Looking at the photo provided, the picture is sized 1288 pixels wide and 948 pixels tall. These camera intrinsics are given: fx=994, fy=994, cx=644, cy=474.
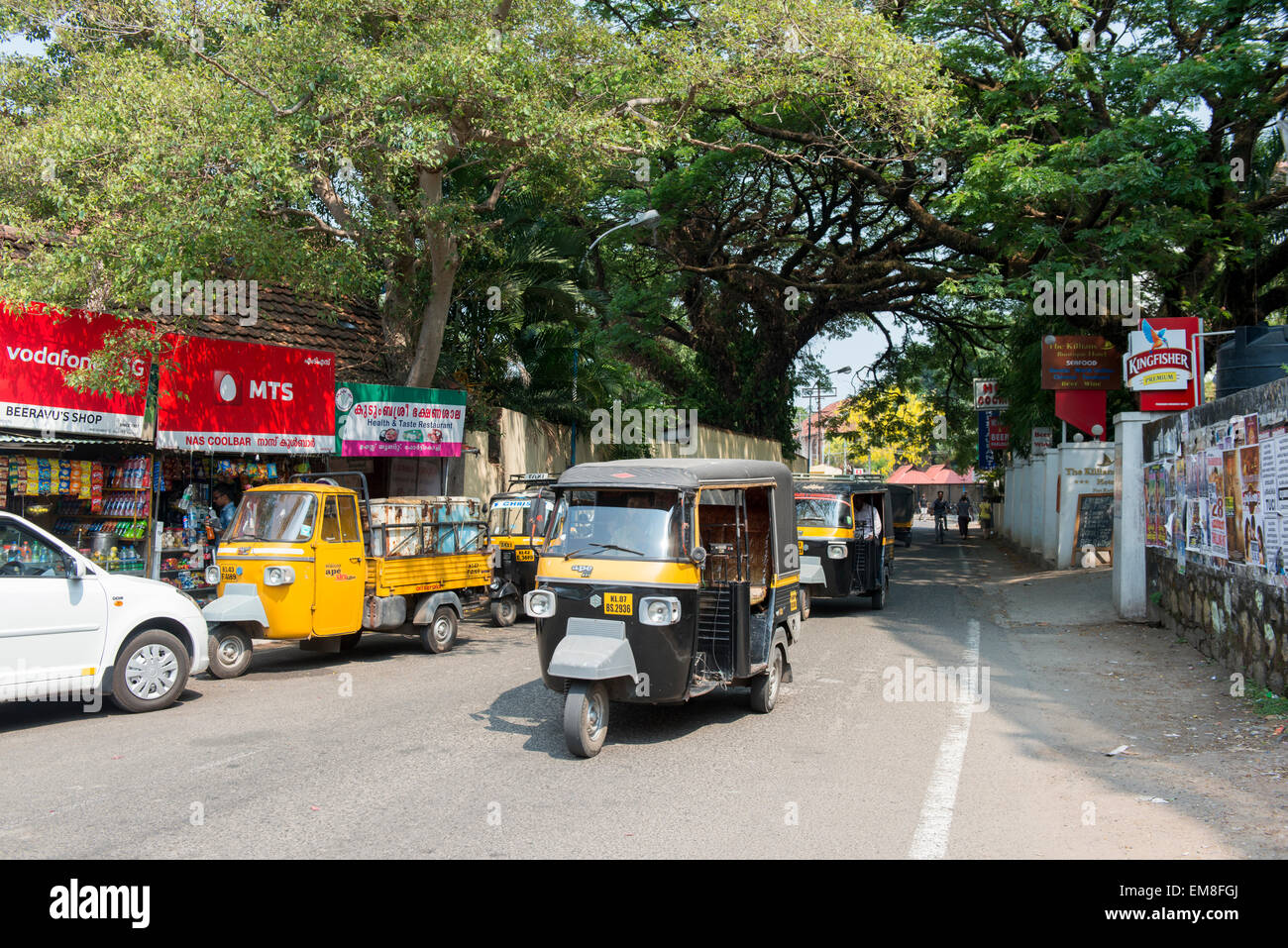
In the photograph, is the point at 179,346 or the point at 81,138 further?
the point at 179,346

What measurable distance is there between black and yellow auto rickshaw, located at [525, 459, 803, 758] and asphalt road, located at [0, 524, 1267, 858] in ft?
1.55

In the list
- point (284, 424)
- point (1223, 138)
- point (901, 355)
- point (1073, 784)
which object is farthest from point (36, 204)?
point (901, 355)

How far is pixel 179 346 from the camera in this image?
14.7m

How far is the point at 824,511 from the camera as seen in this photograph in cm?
1706

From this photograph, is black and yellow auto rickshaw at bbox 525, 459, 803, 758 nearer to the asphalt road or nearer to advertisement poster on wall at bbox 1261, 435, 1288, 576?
the asphalt road

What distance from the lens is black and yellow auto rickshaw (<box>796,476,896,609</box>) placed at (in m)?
16.4

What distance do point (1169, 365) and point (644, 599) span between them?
416 inches

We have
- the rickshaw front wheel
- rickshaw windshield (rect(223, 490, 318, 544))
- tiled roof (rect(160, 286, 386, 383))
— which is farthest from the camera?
tiled roof (rect(160, 286, 386, 383))

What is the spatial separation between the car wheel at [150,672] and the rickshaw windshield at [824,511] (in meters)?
10.2

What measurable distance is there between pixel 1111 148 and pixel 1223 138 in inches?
155

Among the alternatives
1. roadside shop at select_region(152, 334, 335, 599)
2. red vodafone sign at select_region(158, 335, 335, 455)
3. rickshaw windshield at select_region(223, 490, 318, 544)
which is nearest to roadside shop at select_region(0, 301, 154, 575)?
roadside shop at select_region(152, 334, 335, 599)

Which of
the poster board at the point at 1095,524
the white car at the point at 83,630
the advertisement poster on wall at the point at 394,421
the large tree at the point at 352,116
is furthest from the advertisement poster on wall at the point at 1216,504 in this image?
the advertisement poster on wall at the point at 394,421

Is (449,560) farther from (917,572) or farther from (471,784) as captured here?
(917,572)

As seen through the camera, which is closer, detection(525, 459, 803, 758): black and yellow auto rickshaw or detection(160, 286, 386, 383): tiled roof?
detection(525, 459, 803, 758): black and yellow auto rickshaw
